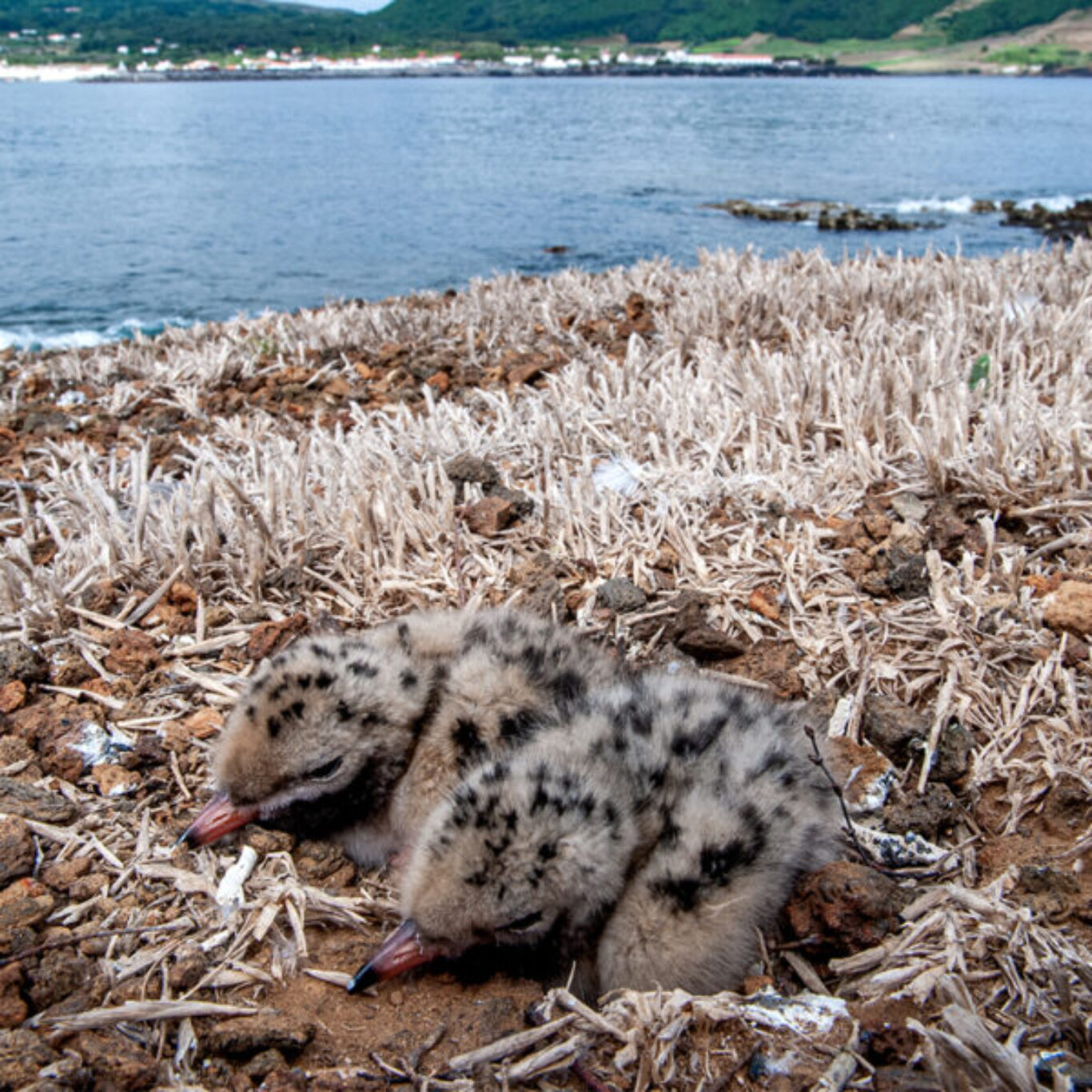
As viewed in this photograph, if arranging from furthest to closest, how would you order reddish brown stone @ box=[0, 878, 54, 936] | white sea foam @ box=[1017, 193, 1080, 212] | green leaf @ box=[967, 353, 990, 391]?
white sea foam @ box=[1017, 193, 1080, 212] → green leaf @ box=[967, 353, 990, 391] → reddish brown stone @ box=[0, 878, 54, 936]

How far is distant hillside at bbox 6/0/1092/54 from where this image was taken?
12031 cm

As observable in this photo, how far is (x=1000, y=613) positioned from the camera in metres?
3.34

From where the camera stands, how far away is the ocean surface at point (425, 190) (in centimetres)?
1667

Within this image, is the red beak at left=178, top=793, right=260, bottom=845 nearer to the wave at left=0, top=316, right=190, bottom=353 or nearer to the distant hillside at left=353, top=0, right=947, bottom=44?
the wave at left=0, top=316, right=190, bottom=353

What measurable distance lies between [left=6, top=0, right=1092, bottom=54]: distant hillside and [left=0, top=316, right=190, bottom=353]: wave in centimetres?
11660

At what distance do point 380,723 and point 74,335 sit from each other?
1150 cm

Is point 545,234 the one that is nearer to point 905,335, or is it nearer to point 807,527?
point 905,335

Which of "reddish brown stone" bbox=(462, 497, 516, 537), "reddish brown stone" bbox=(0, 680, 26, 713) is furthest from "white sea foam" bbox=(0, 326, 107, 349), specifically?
"reddish brown stone" bbox=(0, 680, 26, 713)

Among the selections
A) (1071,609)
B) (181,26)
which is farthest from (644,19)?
(1071,609)

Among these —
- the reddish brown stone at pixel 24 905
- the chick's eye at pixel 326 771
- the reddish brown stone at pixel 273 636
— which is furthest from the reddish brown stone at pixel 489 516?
the reddish brown stone at pixel 24 905

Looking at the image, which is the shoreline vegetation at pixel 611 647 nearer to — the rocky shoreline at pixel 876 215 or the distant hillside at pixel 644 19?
the rocky shoreline at pixel 876 215

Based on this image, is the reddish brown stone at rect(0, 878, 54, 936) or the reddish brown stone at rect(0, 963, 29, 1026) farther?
the reddish brown stone at rect(0, 878, 54, 936)

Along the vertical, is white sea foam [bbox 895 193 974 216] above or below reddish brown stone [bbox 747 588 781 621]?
below

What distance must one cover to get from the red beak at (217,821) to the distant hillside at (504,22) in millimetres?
128648
